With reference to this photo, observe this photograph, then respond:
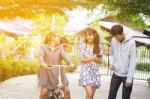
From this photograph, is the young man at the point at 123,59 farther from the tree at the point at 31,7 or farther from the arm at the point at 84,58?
the tree at the point at 31,7

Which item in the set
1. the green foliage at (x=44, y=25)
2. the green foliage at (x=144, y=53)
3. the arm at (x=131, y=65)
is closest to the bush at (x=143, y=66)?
the green foliage at (x=144, y=53)

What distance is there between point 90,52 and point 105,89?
744 centimetres

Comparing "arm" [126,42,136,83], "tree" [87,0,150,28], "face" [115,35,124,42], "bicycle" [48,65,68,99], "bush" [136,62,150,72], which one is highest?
"tree" [87,0,150,28]

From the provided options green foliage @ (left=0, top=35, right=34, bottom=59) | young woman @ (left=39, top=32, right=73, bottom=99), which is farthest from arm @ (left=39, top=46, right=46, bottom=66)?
green foliage @ (left=0, top=35, right=34, bottom=59)

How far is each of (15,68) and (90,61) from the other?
1267 centimetres

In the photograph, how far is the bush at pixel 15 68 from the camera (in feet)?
58.9

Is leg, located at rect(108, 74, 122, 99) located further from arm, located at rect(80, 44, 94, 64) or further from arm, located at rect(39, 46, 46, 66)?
arm, located at rect(39, 46, 46, 66)

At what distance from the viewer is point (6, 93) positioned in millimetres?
13250

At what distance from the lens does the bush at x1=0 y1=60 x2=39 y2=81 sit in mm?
17956

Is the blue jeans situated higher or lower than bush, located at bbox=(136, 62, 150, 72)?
higher

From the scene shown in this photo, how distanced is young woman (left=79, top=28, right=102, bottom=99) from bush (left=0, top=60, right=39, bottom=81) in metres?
9.70

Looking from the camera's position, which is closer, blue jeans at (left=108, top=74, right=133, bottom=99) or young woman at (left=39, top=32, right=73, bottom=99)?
blue jeans at (left=108, top=74, right=133, bottom=99)

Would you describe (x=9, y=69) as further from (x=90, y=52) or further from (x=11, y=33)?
(x=11, y=33)

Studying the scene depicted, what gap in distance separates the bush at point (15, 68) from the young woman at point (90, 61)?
9.70m
